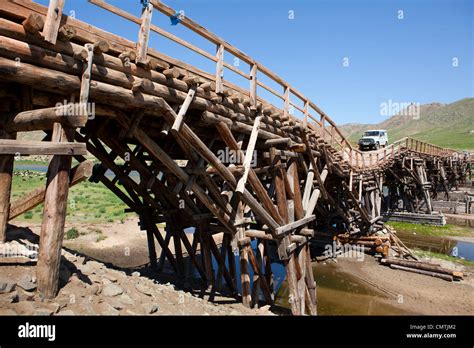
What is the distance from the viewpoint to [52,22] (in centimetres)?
377

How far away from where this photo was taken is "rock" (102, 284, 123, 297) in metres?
4.52


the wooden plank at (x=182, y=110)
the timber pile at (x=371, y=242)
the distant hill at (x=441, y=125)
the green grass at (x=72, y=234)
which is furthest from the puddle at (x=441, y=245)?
the distant hill at (x=441, y=125)

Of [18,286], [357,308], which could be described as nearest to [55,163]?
[18,286]

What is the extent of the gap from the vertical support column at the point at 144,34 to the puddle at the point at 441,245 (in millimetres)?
20770

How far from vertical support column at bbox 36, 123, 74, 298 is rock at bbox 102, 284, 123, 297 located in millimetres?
818

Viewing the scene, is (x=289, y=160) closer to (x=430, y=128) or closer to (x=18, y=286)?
(x=18, y=286)

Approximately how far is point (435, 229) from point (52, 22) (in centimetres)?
2746

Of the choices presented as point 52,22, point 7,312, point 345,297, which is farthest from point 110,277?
point 345,297

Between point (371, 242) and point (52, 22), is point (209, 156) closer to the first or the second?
point (52, 22)

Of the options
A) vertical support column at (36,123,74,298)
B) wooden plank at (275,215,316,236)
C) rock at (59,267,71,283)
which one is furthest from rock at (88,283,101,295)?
wooden plank at (275,215,316,236)

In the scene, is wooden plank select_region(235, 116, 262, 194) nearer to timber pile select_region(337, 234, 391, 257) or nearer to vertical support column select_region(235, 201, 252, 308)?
vertical support column select_region(235, 201, 252, 308)

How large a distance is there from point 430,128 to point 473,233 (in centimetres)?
11316

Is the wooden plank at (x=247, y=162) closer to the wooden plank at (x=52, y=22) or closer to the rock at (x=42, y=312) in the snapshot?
the rock at (x=42, y=312)

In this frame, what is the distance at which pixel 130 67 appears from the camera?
4.86m
